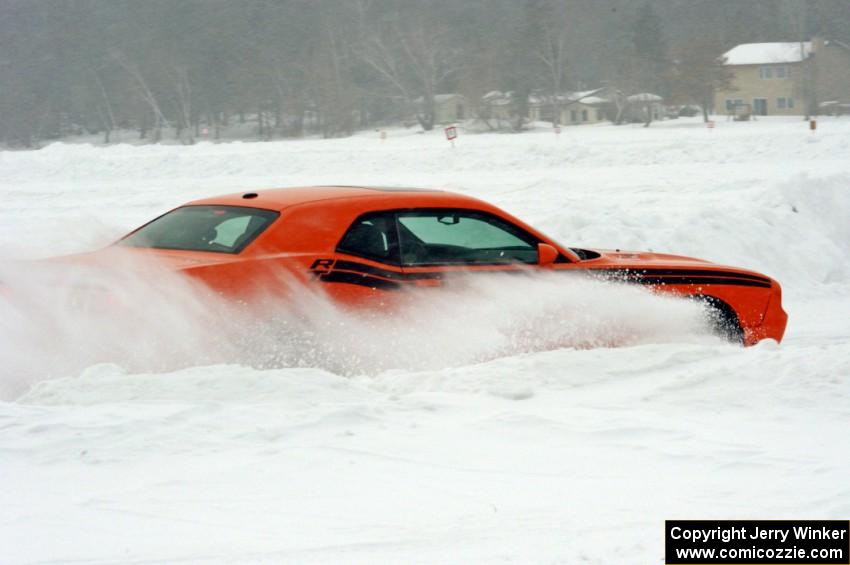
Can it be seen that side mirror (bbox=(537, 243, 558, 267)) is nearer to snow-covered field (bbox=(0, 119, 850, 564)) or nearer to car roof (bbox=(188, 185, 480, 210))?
snow-covered field (bbox=(0, 119, 850, 564))

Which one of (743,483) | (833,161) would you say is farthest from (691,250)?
(833,161)

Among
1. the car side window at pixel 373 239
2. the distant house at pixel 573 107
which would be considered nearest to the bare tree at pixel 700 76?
the distant house at pixel 573 107

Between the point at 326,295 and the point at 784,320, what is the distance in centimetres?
364

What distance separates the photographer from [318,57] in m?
83.0

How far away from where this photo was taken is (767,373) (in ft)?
19.5

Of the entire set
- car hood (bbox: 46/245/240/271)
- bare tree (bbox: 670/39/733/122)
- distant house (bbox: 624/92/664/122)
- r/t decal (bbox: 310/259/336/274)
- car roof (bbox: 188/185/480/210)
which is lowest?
r/t decal (bbox: 310/259/336/274)

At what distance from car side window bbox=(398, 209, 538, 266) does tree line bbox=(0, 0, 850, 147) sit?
6384cm

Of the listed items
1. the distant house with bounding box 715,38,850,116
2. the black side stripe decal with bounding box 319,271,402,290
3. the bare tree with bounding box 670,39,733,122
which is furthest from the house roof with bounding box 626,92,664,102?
the black side stripe decal with bounding box 319,271,402,290

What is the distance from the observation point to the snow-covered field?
151 inches

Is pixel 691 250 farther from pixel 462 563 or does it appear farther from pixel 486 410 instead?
pixel 462 563

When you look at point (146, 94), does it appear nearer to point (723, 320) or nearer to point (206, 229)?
point (206, 229)

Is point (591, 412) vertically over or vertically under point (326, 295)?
under

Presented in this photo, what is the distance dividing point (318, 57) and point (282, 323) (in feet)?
260

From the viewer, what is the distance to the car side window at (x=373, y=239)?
21.4ft
